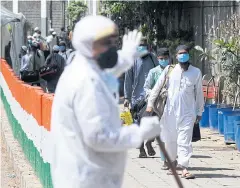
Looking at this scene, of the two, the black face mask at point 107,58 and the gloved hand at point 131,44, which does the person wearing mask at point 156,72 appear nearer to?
the gloved hand at point 131,44

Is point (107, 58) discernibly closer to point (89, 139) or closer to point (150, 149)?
point (89, 139)

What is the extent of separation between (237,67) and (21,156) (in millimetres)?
4488

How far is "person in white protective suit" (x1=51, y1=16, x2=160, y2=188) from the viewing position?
5.18m

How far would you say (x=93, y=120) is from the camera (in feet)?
16.9

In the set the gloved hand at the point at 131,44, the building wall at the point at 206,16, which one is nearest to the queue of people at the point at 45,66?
the building wall at the point at 206,16

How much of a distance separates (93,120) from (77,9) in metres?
36.0

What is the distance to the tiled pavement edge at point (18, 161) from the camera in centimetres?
1052

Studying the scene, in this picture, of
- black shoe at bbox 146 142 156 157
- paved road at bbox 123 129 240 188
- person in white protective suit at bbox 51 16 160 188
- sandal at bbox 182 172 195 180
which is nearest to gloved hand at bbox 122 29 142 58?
person in white protective suit at bbox 51 16 160 188

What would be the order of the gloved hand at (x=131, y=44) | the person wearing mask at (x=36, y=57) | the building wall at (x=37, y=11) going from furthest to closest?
the building wall at (x=37, y=11) → the person wearing mask at (x=36, y=57) → the gloved hand at (x=131, y=44)

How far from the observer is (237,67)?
50.8 ft

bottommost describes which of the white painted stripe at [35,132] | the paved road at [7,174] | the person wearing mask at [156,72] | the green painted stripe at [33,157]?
the paved road at [7,174]

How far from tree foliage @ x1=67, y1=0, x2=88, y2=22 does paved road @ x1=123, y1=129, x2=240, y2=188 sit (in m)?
26.1

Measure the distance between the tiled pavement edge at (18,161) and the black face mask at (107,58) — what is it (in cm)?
482

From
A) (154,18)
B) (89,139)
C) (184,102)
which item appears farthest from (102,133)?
(154,18)
